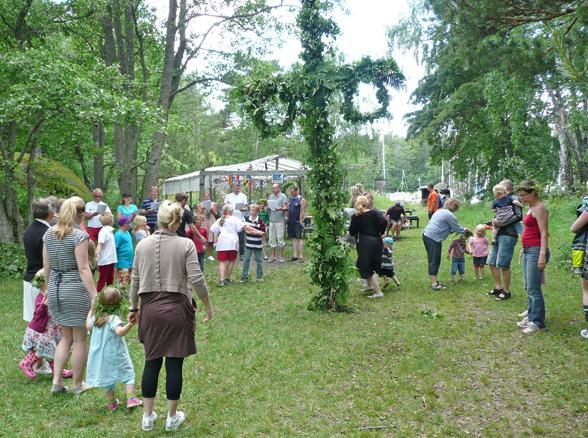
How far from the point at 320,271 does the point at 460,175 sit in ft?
65.3

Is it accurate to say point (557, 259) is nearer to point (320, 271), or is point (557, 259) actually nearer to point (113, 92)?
point (320, 271)

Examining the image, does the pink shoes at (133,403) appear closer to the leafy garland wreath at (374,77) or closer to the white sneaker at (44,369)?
the white sneaker at (44,369)

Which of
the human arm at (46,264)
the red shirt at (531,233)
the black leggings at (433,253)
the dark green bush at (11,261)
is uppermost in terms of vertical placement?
the red shirt at (531,233)

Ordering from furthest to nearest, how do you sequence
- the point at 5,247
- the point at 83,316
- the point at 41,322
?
the point at 5,247 < the point at 41,322 < the point at 83,316

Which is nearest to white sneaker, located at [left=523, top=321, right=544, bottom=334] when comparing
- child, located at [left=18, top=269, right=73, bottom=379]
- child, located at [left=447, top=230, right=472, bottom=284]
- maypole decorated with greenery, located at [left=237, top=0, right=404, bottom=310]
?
maypole decorated with greenery, located at [left=237, top=0, right=404, bottom=310]

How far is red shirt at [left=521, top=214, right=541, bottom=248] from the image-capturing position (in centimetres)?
608

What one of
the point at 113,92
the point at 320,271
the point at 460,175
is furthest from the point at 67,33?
the point at 460,175

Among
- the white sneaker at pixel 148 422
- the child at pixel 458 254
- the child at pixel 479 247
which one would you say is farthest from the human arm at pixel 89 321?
the child at pixel 479 247

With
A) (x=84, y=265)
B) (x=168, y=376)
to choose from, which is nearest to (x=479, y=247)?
(x=168, y=376)

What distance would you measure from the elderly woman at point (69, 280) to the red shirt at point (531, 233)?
4.96 m

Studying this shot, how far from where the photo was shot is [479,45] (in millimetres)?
5387

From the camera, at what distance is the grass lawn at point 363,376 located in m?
4.02

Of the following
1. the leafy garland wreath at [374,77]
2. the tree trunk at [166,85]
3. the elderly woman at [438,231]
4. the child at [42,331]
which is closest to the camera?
the child at [42,331]

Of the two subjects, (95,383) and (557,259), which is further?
(557,259)
